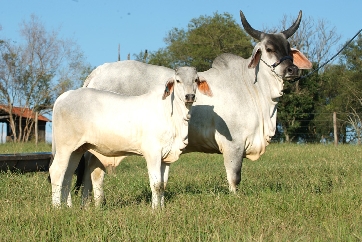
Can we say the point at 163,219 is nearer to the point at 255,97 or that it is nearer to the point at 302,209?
the point at 302,209

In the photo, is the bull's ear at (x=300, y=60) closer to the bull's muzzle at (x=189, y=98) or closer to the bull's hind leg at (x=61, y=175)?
the bull's muzzle at (x=189, y=98)

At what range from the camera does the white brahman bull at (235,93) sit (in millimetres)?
6535

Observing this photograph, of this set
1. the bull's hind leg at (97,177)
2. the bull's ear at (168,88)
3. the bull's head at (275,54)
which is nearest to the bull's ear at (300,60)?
the bull's head at (275,54)

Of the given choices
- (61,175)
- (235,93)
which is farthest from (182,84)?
(61,175)

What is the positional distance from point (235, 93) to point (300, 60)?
3.45 feet

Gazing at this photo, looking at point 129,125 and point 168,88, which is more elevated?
point 168,88

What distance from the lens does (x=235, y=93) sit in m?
6.77

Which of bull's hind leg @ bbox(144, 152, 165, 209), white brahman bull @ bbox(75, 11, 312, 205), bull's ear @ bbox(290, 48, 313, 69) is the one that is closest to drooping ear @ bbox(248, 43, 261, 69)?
white brahman bull @ bbox(75, 11, 312, 205)

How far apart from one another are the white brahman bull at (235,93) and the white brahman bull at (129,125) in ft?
2.13

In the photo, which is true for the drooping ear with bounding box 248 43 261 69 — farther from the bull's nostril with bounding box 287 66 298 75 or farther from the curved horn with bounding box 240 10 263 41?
the bull's nostril with bounding box 287 66 298 75

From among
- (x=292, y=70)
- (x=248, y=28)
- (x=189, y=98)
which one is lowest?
(x=189, y=98)

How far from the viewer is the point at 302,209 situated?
17.4ft

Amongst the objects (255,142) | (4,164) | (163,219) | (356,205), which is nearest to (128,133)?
(163,219)

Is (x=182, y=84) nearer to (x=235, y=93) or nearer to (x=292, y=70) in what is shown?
(x=235, y=93)
